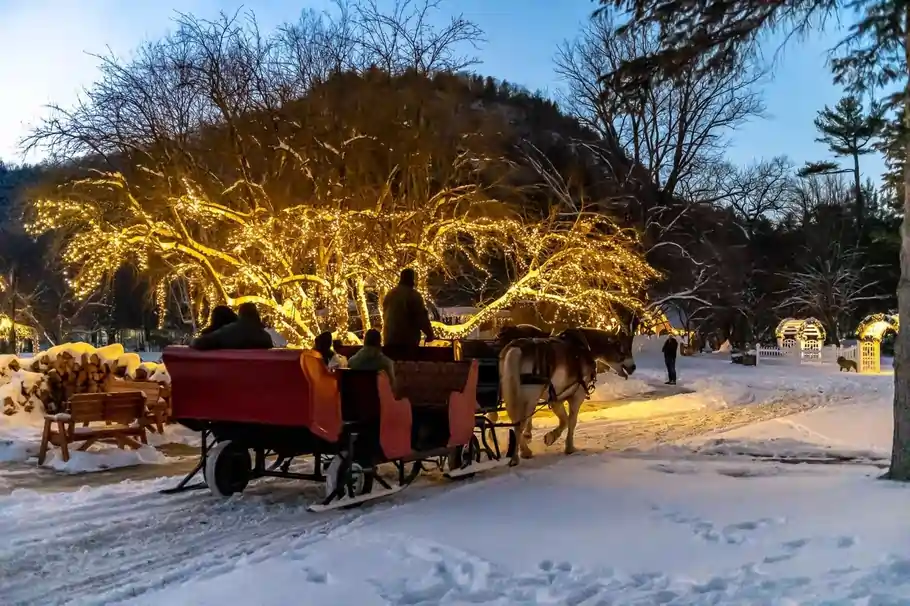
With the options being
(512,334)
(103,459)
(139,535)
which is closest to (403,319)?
(512,334)

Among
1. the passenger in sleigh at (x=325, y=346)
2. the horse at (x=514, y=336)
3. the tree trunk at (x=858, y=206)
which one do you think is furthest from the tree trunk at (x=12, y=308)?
the tree trunk at (x=858, y=206)

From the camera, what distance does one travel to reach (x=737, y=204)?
57.8 metres

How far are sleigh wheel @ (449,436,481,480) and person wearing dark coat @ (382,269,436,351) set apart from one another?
145 cm

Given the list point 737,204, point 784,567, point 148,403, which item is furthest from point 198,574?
point 737,204

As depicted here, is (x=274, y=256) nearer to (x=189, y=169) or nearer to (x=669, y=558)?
(x=189, y=169)

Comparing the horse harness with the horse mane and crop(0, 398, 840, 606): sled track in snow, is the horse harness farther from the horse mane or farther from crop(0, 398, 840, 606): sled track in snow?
crop(0, 398, 840, 606): sled track in snow

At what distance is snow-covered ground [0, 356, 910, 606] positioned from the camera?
5523 mm

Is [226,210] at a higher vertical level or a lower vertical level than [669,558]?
higher

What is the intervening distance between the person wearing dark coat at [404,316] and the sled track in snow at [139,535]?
1.92 m

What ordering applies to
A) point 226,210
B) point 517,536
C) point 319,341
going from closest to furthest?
point 517,536
point 319,341
point 226,210

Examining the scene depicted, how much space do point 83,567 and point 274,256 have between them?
1144cm

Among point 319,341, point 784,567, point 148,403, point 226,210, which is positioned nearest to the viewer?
point 784,567

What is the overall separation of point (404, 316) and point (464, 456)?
1937 mm

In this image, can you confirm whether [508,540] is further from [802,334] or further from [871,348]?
[802,334]
